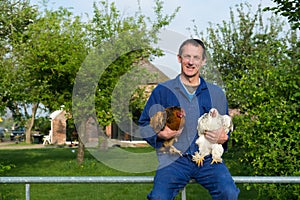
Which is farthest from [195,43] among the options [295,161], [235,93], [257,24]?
[257,24]

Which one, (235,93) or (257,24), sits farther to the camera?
(257,24)

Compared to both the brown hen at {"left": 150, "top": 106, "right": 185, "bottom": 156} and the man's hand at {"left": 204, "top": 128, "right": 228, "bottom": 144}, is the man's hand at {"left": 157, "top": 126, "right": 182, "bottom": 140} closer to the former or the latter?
the brown hen at {"left": 150, "top": 106, "right": 185, "bottom": 156}

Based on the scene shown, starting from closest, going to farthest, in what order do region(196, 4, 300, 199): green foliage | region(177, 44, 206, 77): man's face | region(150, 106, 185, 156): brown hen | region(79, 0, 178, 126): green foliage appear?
region(150, 106, 185, 156): brown hen, region(177, 44, 206, 77): man's face, region(196, 4, 300, 199): green foliage, region(79, 0, 178, 126): green foliage

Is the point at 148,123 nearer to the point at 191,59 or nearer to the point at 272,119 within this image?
the point at 191,59

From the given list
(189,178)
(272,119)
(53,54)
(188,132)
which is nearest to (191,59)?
(188,132)

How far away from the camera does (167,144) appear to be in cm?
323

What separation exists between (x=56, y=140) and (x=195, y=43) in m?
33.9

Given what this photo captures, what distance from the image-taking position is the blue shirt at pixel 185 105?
10.7ft

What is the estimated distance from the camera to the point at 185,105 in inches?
131

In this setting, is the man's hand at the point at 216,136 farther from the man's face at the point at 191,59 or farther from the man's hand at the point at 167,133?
the man's face at the point at 191,59

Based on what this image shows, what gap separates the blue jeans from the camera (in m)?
3.16

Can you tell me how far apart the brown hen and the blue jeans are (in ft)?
0.37

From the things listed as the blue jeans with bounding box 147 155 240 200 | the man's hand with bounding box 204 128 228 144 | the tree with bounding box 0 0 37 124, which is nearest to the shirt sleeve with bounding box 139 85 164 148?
the blue jeans with bounding box 147 155 240 200

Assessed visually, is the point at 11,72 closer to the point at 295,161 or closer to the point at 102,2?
the point at 102,2
